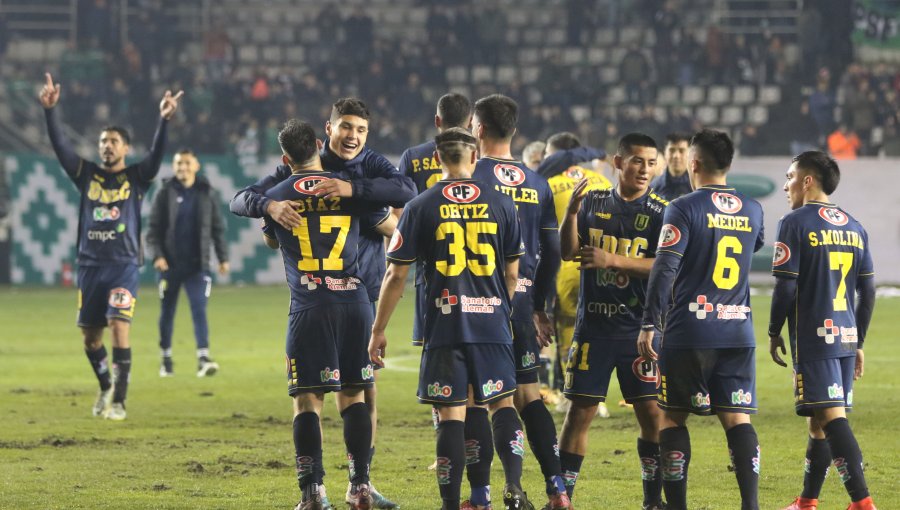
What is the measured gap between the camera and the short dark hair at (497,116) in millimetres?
7689

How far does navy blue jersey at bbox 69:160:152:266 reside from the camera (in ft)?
38.3

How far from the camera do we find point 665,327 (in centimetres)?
706

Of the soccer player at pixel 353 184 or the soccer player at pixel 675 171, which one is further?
the soccer player at pixel 675 171

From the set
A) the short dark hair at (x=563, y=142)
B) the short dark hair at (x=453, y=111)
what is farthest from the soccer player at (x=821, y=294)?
the short dark hair at (x=563, y=142)

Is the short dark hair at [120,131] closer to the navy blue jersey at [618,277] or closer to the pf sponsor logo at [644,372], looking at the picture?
the navy blue jersey at [618,277]

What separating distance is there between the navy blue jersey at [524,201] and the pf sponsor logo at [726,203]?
3.59 feet

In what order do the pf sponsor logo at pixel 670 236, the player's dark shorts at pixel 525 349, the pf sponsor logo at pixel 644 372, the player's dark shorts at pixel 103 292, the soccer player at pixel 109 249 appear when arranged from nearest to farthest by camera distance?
the pf sponsor logo at pixel 670 236, the pf sponsor logo at pixel 644 372, the player's dark shorts at pixel 525 349, the soccer player at pixel 109 249, the player's dark shorts at pixel 103 292

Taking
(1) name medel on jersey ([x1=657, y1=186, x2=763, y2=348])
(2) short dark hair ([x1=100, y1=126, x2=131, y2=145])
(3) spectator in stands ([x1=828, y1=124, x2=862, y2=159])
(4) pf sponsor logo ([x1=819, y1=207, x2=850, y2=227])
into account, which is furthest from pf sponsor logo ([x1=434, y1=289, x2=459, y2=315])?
(3) spectator in stands ([x1=828, y1=124, x2=862, y2=159])

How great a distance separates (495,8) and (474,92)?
7.75 feet

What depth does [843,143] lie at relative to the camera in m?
28.5

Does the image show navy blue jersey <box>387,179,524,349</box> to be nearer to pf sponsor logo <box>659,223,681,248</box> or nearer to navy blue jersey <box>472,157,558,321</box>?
navy blue jersey <box>472,157,558,321</box>

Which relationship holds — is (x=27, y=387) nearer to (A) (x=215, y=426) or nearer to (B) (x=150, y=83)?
(A) (x=215, y=426)

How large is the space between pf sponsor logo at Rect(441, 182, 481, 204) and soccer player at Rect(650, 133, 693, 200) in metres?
4.27

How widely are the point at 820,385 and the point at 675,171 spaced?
4.11m
